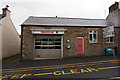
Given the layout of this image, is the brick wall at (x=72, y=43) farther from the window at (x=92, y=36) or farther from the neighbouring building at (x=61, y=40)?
the window at (x=92, y=36)

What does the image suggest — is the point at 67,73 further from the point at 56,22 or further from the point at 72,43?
the point at 56,22

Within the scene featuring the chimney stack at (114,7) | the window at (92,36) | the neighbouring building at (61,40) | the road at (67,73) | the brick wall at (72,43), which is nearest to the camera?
the road at (67,73)

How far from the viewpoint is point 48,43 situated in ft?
34.7

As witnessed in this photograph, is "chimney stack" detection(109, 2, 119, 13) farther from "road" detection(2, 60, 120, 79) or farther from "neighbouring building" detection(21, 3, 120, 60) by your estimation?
"road" detection(2, 60, 120, 79)

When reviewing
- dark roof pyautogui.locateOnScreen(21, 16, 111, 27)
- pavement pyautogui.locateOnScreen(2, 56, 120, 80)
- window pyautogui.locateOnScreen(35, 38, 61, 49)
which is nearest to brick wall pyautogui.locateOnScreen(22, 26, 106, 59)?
dark roof pyautogui.locateOnScreen(21, 16, 111, 27)

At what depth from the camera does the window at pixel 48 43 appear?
1043 centimetres

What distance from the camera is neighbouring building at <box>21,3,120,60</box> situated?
9789mm

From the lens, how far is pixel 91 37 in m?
11.0

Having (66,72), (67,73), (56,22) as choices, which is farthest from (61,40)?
(67,73)

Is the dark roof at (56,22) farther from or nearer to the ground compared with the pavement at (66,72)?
farther from the ground

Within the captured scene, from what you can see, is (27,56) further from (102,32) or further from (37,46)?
(102,32)

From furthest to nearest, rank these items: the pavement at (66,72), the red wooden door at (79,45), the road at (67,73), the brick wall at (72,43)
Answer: the red wooden door at (79,45) < the brick wall at (72,43) < the road at (67,73) < the pavement at (66,72)

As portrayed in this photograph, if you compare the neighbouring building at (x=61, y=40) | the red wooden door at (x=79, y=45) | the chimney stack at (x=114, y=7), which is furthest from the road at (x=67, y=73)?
the chimney stack at (x=114, y=7)

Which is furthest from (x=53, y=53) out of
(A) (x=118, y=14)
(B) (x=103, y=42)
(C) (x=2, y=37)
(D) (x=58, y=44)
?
(A) (x=118, y=14)
